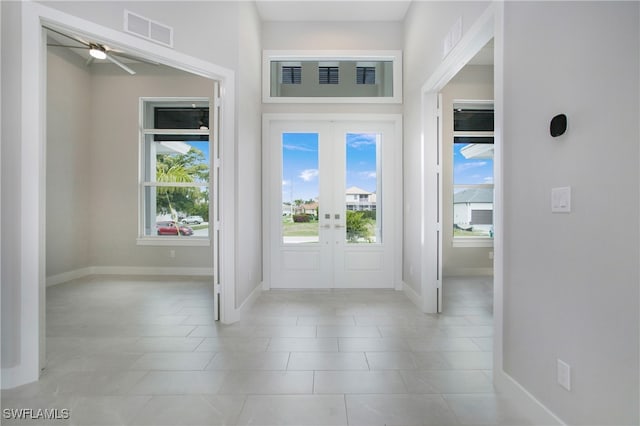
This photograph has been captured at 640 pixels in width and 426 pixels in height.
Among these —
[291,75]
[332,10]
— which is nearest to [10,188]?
[291,75]

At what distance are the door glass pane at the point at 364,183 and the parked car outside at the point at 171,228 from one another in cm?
316

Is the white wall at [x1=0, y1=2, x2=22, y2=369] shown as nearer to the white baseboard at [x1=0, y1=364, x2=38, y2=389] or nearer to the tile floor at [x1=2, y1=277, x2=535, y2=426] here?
the white baseboard at [x1=0, y1=364, x2=38, y2=389]

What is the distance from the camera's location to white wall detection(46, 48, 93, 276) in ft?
16.5

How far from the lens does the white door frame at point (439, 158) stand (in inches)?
81.1

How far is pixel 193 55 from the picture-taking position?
305cm

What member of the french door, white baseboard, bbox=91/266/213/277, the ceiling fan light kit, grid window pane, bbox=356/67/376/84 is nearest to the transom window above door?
grid window pane, bbox=356/67/376/84

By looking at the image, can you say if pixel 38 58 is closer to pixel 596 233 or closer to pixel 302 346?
pixel 302 346

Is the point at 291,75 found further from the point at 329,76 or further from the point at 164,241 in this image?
the point at 164,241

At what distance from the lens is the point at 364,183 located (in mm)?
4691

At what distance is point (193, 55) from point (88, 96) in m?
3.95

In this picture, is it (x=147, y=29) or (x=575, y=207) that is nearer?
(x=575, y=207)

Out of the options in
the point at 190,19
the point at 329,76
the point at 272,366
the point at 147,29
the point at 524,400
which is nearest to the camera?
the point at 524,400

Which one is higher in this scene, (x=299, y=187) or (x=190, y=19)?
(x=190, y=19)

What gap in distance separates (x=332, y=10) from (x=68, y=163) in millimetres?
4933
